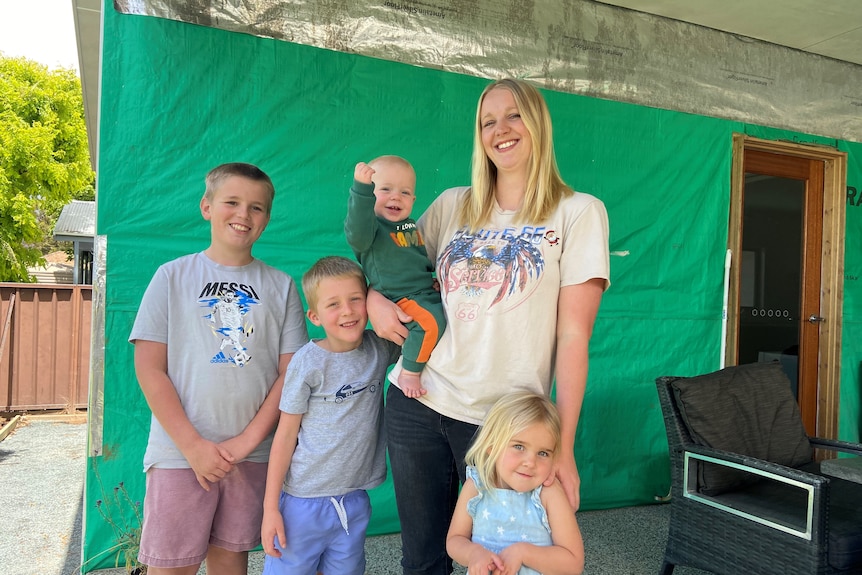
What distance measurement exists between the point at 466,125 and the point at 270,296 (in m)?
1.92

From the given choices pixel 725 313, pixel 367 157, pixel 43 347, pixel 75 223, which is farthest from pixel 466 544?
pixel 75 223

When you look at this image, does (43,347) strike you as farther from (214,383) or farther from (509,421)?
(509,421)

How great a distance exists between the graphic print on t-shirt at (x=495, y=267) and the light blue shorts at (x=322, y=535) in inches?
24.8

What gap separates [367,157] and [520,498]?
2.10 metres

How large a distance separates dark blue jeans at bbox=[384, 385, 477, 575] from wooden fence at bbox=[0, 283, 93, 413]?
21.0ft

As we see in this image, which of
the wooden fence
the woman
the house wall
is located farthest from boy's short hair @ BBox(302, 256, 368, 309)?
the wooden fence

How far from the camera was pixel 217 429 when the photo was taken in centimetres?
163

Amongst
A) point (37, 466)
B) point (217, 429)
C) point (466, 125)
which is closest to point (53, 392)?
point (37, 466)

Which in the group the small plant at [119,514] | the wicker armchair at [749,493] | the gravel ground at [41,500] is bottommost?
the gravel ground at [41,500]

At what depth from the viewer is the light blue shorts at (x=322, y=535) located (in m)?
1.59

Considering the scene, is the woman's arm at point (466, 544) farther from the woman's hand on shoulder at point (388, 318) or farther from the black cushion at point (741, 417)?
the black cushion at point (741, 417)

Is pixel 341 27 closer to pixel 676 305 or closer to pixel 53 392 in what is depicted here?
pixel 676 305

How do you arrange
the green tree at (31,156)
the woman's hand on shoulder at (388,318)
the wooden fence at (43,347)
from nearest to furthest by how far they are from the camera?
the woman's hand on shoulder at (388,318), the wooden fence at (43,347), the green tree at (31,156)

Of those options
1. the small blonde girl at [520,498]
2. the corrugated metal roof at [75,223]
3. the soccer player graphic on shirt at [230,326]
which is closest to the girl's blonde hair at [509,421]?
the small blonde girl at [520,498]
